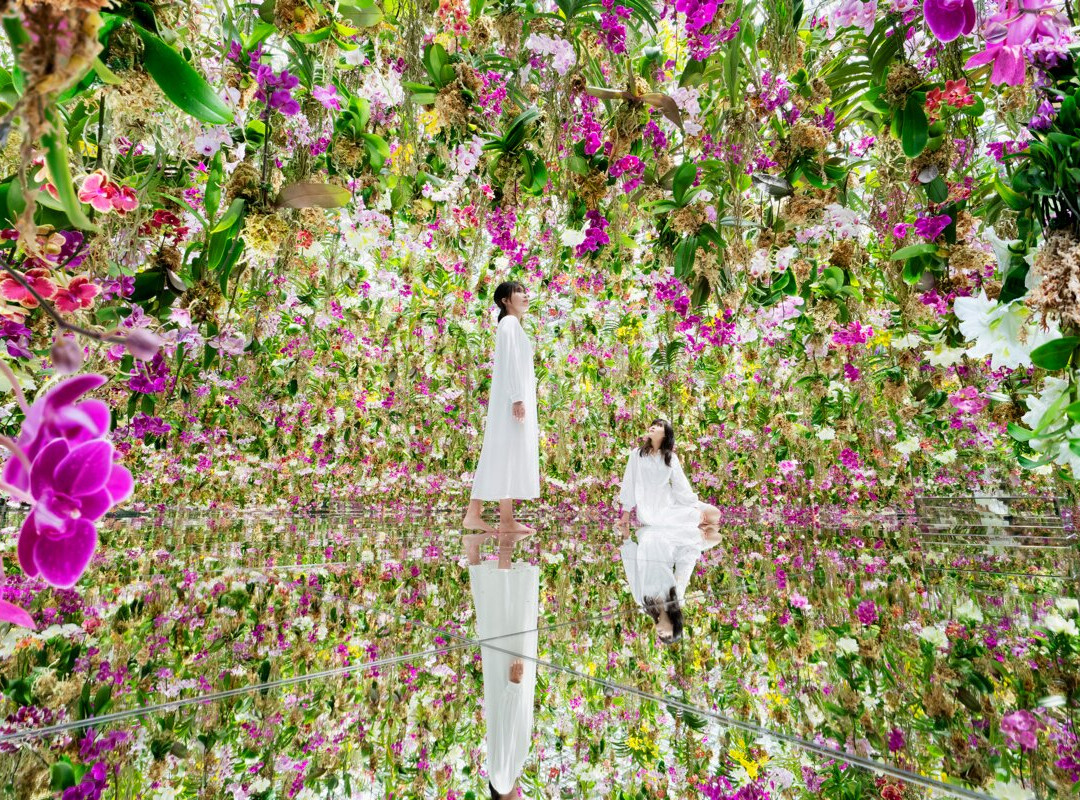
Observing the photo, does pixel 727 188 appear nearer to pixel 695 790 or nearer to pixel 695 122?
pixel 695 122

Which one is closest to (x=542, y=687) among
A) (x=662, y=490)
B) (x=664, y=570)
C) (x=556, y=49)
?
(x=664, y=570)

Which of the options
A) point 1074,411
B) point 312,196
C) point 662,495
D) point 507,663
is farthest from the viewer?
point 662,495

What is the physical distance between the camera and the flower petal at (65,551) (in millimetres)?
349

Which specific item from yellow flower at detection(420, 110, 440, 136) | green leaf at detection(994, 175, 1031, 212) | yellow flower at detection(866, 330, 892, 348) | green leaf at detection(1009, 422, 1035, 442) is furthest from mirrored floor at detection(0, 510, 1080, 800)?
yellow flower at detection(866, 330, 892, 348)

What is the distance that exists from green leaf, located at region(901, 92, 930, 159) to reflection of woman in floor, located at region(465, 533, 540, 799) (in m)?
1.55

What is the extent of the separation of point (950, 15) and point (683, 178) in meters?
1.03

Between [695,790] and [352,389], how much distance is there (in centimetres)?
585

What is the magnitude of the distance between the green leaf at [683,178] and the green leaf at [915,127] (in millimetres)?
540

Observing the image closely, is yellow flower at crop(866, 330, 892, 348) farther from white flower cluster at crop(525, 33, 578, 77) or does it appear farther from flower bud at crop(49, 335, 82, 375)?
flower bud at crop(49, 335, 82, 375)

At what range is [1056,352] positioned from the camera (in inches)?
23.3

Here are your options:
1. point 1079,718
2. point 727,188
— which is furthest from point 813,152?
point 1079,718

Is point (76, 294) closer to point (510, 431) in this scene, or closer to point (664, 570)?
point (664, 570)

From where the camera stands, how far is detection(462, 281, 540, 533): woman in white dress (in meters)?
3.49

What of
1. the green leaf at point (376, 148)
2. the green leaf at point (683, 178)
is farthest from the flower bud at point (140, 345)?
the green leaf at point (683, 178)
